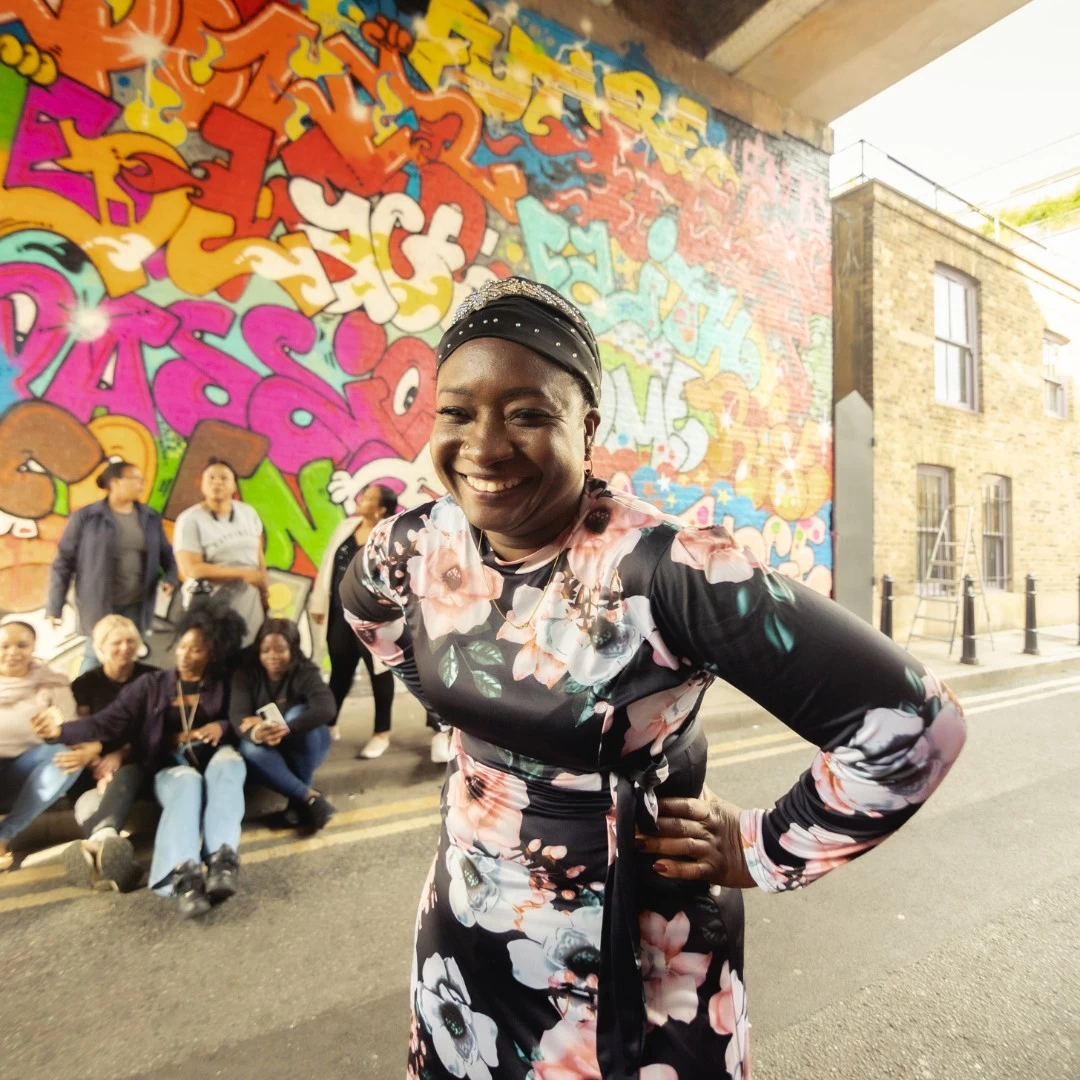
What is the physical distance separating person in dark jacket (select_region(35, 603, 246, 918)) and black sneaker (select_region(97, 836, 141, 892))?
0.11 meters

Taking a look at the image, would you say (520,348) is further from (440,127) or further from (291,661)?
(440,127)

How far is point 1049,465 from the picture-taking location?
41.9ft

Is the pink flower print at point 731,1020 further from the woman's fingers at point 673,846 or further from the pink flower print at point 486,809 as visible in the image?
the pink flower print at point 486,809

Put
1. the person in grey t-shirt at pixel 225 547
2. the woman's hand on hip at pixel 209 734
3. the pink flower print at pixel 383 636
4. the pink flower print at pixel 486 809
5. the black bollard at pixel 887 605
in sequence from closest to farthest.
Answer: the pink flower print at pixel 486 809 → the pink flower print at pixel 383 636 → the woman's hand on hip at pixel 209 734 → the person in grey t-shirt at pixel 225 547 → the black bollard at pixel 887 605

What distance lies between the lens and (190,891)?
2957mm

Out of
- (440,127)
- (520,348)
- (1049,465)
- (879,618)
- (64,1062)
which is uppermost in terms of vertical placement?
(440,127)

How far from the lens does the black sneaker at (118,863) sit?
3066 millimetres

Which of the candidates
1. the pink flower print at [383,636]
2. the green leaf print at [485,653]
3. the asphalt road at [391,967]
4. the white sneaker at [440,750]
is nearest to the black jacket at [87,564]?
the asphalt road at [391,967]

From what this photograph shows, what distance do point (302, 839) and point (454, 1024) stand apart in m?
2.75

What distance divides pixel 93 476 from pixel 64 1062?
137 inches

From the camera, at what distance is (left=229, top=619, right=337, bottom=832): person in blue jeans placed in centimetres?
380

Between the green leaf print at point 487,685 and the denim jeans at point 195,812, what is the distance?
2675mm

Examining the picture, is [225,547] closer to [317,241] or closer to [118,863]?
[118,863]

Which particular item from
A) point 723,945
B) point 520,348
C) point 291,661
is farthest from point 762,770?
point 520,348
